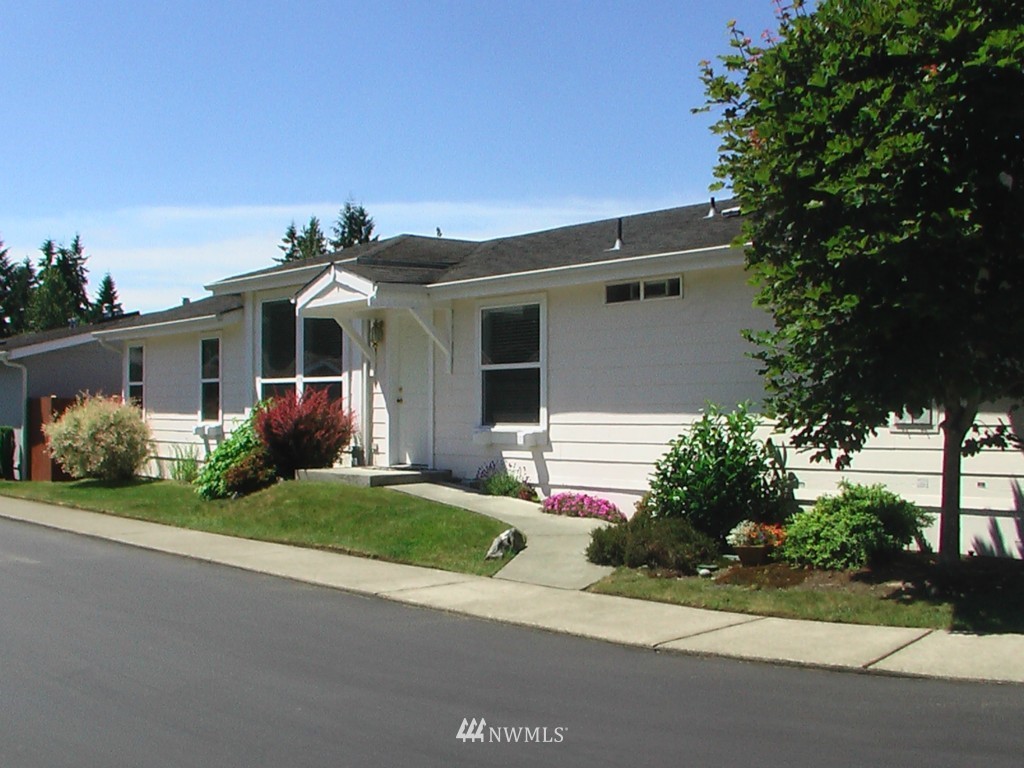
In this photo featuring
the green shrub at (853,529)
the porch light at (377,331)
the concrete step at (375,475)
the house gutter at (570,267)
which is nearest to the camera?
the green shrub at (853,529)

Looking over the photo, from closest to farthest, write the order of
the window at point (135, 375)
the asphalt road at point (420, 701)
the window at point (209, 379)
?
the asphalt road at point (420, 701)
the window at point (209, 379)
the window at point (135, 375)

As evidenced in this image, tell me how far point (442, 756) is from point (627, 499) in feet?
27.5

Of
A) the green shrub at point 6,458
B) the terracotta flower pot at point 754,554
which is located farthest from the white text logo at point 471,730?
the green shrub at point 6,458

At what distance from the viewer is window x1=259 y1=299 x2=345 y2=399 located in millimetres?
18484

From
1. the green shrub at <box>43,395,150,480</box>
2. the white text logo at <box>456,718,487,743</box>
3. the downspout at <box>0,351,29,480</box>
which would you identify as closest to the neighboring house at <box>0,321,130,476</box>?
the downspout at <box>0,351,29,480</box>

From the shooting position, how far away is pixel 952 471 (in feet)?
29.9

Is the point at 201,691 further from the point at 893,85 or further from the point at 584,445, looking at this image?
the point at 584,445

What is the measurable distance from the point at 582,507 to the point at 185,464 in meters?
10.6

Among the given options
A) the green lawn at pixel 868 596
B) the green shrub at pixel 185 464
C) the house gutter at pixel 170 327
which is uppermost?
the house gutter at pixel 170 327

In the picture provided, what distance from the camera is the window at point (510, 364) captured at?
15.1 m

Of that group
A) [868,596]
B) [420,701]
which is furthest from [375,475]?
[420,701]

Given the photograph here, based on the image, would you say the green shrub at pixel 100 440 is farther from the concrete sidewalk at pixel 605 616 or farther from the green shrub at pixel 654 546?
the green shrub at pixel 654 546

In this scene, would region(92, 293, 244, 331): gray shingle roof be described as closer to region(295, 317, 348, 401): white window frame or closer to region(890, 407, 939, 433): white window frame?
region(295, 317, 348, 401): white window frame

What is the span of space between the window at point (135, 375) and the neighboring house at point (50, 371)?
28.9 inches
